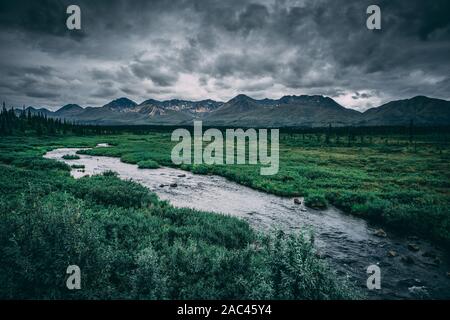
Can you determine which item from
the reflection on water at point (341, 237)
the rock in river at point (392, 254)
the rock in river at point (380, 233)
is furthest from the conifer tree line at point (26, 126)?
the rock in river at point (392, 254)

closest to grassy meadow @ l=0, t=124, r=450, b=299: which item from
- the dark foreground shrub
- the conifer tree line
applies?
the dark foreground shrub

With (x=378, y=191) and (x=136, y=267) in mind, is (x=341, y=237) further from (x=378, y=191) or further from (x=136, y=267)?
(x=378, y=191)

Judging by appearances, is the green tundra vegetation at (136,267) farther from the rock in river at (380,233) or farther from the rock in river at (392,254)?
the rock in river at (380,233)

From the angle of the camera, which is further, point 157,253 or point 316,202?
point 316,202

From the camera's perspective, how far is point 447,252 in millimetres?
12141

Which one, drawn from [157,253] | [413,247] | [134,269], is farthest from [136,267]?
[413,247]

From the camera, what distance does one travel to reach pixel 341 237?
539 inches

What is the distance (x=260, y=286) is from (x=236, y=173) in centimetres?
2193

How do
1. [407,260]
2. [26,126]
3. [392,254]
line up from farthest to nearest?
1. [26,126]
2. [392,254]
3. [407,260]

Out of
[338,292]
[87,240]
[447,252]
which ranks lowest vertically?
[447,252]

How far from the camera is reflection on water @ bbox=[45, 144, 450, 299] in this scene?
31.4 feet

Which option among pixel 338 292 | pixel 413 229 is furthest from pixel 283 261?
pixel 413 229

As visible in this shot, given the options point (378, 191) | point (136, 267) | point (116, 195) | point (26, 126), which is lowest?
point (378, 191)
